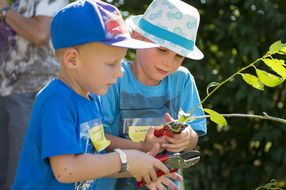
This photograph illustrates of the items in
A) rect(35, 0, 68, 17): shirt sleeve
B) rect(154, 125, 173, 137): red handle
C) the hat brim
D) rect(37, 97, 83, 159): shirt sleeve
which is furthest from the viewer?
rect(35, 0, 68, 17): shirt sleeve

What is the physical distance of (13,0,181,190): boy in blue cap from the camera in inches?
106

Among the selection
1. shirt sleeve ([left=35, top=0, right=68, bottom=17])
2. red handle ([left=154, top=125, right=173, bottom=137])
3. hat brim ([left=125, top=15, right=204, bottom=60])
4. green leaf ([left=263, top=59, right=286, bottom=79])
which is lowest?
shirt sleeve ([left=35, top=0, right=68, bottom=17])

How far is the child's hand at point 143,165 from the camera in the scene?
277 cm

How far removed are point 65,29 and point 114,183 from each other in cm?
86

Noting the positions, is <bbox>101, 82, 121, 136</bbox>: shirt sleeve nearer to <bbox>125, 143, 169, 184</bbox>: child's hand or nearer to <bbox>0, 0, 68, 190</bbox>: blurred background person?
<bbox>125, 143, 169, 184</bbox>: child's hand

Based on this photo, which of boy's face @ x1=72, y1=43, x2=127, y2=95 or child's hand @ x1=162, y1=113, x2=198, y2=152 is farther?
child's hand @ x1=162, y1=113, x2=198, y2=152

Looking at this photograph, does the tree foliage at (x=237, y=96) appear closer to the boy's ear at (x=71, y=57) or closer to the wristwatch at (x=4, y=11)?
the wristwatch at (x=4, y=11)

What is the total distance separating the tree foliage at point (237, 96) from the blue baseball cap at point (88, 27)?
276 centimetres

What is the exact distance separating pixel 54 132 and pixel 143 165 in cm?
33

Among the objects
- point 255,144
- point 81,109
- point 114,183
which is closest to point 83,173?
point 81,109

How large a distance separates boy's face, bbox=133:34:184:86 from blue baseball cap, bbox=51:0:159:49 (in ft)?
1.61

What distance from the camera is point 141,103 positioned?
10.9ft

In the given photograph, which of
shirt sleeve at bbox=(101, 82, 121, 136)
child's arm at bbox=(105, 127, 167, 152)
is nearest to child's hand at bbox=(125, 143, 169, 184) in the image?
child's arm at bbox=(105, 127, 167, 152)

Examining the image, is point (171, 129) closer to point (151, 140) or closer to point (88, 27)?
point (151, 140)
